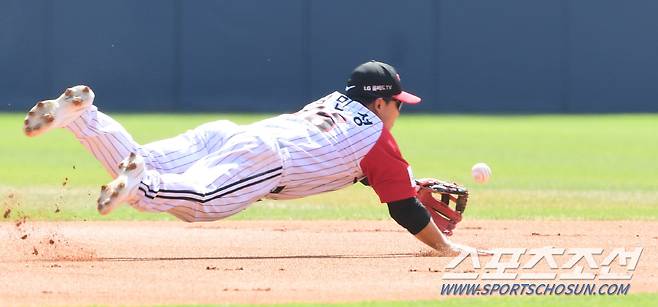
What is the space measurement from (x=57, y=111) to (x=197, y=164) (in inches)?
32.4

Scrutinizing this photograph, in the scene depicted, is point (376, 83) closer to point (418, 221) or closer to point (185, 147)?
point (418, 221)

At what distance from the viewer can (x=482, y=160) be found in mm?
16922

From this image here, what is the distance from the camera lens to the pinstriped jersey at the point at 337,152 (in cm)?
686

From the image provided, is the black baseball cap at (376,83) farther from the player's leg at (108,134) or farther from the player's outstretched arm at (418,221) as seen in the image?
the player's leg at (108,134)

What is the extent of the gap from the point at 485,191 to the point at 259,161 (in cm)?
650

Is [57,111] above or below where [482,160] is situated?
above

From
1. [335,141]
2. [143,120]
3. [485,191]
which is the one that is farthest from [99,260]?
[143,120]

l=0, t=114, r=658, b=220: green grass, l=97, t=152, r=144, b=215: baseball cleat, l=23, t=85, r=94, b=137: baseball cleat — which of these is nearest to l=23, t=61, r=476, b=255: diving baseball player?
l=23, t=85, r=94, b=137: baseball cleat

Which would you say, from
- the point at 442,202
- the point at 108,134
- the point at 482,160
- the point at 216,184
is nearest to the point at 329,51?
the point at 482,160

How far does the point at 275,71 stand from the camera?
2769cm

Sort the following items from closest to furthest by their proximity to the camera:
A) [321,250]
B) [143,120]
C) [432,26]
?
[321,250]
[143,120]
[432,26]

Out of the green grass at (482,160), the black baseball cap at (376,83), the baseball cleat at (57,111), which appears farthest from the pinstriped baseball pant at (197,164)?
the green grass at (482,160)

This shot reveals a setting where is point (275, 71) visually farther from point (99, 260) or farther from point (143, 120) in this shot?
point (99, 260)

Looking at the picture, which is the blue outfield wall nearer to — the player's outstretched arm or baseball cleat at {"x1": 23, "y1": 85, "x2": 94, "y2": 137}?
the player's outstretched arm
